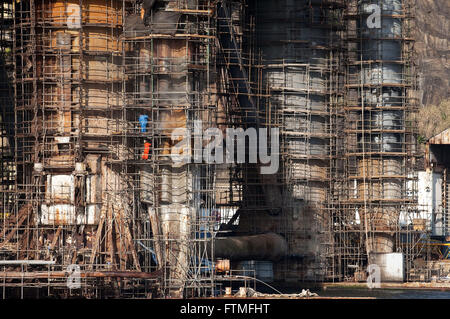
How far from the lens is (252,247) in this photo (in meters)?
80.8

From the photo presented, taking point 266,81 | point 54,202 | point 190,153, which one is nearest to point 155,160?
point 190,153

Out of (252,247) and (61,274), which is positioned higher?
(252,247)

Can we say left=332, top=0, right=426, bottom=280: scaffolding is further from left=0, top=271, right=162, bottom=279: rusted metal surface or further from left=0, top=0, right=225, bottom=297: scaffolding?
left=0, top=271, right=162, bottom=279: rusted metal surface

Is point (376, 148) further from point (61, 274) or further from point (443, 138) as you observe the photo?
point (61, 274)

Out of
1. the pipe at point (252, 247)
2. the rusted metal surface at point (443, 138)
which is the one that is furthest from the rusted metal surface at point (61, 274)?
the rusted metal surface at point (443, 138)

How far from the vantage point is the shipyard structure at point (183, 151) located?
70062mm

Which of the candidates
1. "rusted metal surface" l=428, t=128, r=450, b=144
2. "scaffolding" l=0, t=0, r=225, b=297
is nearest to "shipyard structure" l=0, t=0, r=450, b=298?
"scaffolding" l=0, t=0, r=225, b=297

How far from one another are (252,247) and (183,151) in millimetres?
13046

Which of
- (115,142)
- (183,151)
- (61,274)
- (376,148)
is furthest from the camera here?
(376,148)

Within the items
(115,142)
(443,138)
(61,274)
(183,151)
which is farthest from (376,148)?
(61,274)

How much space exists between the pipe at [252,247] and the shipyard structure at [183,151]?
149 millimetres

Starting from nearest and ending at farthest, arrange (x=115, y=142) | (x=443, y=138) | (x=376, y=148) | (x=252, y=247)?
(x=115, y=142) → (x=252, y=247) → (x=376, y=148) → (x=443, y=138)

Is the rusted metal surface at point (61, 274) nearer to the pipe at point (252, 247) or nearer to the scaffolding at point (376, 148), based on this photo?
the pipe at point (252, 247)
